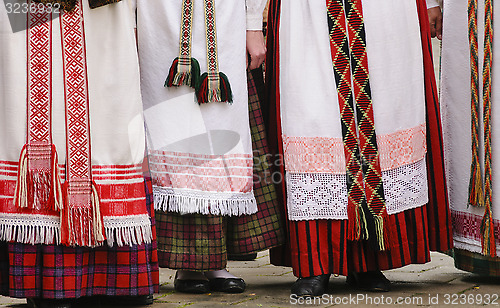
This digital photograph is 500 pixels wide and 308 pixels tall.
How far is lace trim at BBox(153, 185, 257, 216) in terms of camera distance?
3.33m

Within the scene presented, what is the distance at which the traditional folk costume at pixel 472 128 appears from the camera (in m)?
3.53

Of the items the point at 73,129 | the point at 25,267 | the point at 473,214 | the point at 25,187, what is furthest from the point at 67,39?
the point at 473,214

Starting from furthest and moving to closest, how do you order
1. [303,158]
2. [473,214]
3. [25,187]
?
[473,214]
[303,158]
[25,187]

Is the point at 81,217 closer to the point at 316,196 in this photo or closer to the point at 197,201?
the point at 197,201

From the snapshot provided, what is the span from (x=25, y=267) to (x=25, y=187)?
11.6 inches

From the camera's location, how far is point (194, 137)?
11.0 feet

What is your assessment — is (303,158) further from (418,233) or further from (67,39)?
(67,39)

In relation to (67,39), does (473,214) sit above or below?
below

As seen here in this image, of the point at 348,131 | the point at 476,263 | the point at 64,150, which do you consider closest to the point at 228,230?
the point at 348,131

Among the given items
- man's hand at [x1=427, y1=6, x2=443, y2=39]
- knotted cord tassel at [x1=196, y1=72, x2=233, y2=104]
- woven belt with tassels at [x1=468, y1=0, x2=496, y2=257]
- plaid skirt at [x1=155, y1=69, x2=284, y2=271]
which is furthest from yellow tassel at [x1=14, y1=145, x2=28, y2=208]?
man's hand at [x1=427, y1=6, x2=443, y2=39]

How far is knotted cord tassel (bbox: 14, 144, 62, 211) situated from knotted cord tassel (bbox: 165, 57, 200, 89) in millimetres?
602

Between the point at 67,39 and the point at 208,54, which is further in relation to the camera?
the point at 208,54

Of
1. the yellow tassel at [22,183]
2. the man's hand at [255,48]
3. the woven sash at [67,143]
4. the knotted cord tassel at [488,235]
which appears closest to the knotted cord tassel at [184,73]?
the man's hand at [255,48]

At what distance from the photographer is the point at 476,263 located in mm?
3641
